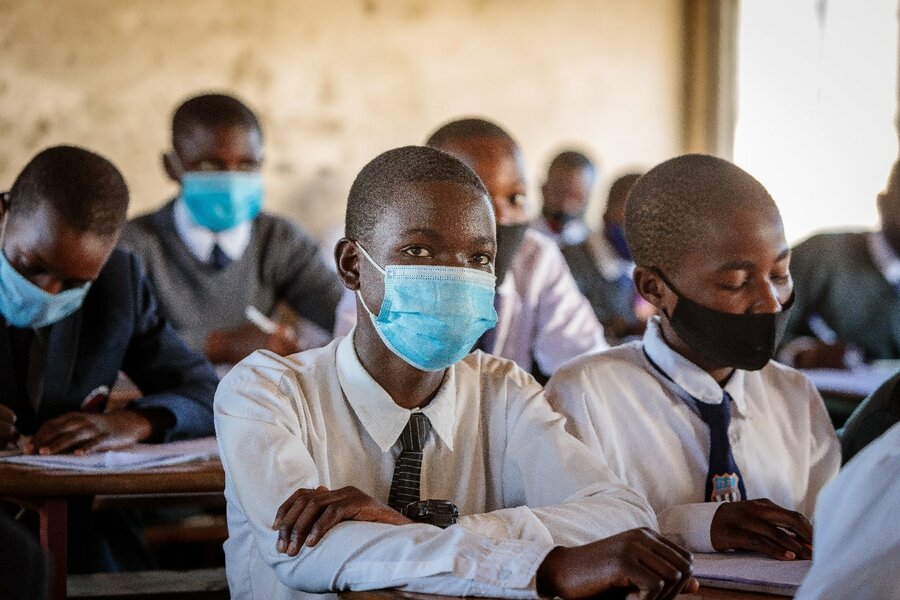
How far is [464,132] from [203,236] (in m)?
1.60

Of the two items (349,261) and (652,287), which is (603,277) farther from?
(349,261)

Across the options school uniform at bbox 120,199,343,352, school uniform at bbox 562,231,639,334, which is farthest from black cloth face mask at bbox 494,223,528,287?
school uniform at bbox 562,231,639,334

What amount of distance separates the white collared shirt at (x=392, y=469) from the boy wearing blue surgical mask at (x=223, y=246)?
1.93 meters

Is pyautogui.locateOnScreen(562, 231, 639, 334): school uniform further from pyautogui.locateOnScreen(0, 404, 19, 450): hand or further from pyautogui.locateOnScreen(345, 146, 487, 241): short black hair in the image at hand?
pyautogui.locateOnScreen(345, 146, 487, 241): short black hair

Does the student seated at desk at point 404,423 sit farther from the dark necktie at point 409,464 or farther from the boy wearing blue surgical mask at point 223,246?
the boy wearing blue surgical mask at point 223,246

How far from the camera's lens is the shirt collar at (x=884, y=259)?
4824 millimetres

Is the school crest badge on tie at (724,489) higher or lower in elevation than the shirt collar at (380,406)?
lower

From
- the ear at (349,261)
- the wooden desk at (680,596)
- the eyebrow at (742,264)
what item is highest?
the ear at (349,261)

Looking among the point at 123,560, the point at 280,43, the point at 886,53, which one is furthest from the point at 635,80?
the point at 123,560

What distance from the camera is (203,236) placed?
4.27 m

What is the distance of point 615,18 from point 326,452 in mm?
6113

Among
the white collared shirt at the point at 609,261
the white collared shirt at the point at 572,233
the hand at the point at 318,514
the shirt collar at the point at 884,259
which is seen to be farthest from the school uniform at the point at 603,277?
the hand at the point at 318,514

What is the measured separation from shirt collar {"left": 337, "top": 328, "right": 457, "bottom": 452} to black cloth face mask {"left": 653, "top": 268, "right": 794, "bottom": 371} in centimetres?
53

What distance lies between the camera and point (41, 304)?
2.61 m
